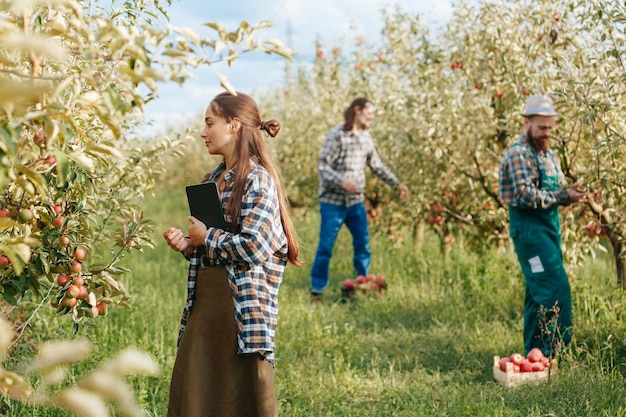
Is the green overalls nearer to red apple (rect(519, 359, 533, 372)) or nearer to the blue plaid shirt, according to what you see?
red apple (rect(519, 359, 533, 372))

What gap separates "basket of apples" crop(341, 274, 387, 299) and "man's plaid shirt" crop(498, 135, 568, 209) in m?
2.46

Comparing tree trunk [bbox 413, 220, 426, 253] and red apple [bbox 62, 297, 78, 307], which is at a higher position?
tree trunk [bbox 413, 220, 426, 253]

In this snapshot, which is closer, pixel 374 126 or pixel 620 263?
pixel 620 263

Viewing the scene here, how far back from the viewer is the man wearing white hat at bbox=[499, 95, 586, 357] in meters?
4.76

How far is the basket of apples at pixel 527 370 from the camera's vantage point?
14.9 feet

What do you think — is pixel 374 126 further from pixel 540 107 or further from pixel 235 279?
pixel 235 279

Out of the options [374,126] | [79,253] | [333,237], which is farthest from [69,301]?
[374,126]

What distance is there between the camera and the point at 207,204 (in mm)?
3137

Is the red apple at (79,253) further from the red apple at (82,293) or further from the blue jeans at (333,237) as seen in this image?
the blue jeans at (333,237)

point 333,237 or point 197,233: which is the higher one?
point 333,237

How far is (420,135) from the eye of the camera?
7.46 meters

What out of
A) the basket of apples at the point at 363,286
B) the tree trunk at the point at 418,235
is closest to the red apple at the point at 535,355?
the basket of apples at the point at 363,286

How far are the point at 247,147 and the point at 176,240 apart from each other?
0.50m

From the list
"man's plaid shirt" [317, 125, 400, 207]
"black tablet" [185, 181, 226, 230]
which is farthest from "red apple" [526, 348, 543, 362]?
"man's plaid shirt" [317, 125, 400, 207]
